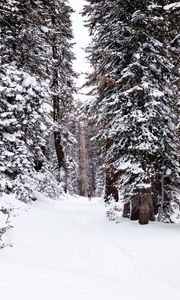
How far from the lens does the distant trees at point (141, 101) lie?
11.9 metres

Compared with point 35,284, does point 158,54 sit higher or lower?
higher

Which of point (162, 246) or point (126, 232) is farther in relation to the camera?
point (126, 232)

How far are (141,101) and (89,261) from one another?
637cm

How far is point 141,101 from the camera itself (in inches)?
487

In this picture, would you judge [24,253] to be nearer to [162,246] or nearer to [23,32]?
[162,246]

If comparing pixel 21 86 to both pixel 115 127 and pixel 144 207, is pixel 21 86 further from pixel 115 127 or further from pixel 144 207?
pixel 144 207

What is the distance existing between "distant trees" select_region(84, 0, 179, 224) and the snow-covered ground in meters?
1.68

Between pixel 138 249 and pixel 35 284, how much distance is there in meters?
4.18

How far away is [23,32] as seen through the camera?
1230 cm

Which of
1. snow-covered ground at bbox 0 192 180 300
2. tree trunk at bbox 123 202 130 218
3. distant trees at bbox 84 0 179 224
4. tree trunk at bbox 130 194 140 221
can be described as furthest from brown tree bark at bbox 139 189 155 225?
tree trunk at bbox 123 202 130 218

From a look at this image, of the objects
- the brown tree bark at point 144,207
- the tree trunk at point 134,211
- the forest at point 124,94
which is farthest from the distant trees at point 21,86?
the tree trunk at point 134,211

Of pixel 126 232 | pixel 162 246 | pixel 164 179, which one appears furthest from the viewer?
pixel 164 179

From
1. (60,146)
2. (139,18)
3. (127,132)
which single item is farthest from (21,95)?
(60,146)

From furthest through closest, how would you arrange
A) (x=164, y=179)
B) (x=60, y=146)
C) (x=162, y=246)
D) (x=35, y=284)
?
1. (x=60, y=146)
2. (x=164, y=179)
3. (x=162, y=246)
4. (x=35, y=284)
